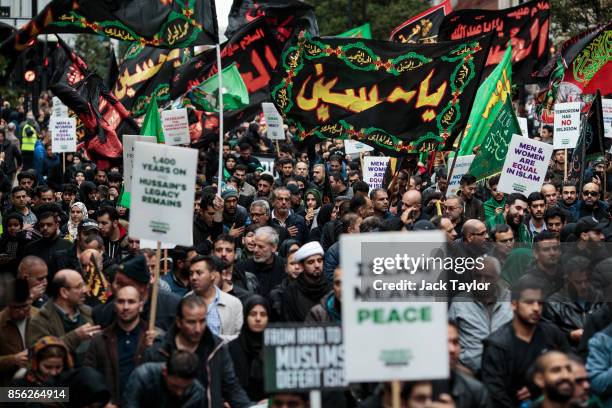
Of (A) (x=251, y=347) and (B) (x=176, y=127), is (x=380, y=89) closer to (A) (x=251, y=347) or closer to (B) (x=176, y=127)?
(B) (x=176, y=127)

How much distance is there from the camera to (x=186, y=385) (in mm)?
7977

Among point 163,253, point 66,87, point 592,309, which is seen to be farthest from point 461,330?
point 66,87

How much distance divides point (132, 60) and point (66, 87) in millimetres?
5874

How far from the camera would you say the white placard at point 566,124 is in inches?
736

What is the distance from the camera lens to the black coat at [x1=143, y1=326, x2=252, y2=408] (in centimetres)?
854

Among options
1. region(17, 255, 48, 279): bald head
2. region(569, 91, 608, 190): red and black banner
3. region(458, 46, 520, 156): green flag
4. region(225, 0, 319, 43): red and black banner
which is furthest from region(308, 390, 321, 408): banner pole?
region(225, 0, 319, 43): red and black banner

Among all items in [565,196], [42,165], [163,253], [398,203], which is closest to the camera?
[163,253]

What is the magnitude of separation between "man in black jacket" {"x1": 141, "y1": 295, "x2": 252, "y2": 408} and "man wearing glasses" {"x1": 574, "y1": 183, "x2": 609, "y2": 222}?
7198 millimetres

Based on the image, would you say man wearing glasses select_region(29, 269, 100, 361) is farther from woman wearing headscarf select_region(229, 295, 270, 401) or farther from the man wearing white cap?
the man wearing white cap

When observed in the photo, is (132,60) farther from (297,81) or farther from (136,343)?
(136,343)

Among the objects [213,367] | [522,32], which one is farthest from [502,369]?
[522,32]

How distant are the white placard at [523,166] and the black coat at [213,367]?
6896 millimetres

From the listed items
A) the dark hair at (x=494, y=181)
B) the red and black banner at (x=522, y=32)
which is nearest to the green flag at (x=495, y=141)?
the dark hair at (x=494, y=181)

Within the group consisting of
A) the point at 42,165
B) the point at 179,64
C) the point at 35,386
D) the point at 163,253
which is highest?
the point at 179,64
